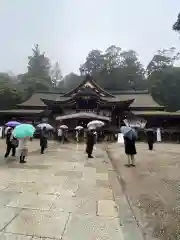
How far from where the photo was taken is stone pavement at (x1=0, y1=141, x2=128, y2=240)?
3.90 meters

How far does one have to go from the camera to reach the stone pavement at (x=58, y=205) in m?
3.90

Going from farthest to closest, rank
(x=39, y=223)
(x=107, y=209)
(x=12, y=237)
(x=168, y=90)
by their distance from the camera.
Answer: (x=168, y=90)
(x=107, y=209)
(x=39, y=223)
(x=12, y=237)

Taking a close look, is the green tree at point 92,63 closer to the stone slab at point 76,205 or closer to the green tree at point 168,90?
the green tree at point 168,90

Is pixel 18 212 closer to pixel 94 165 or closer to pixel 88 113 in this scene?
pixel 94 165

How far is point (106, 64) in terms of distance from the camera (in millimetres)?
73688

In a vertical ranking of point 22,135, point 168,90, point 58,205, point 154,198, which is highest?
point 168,90

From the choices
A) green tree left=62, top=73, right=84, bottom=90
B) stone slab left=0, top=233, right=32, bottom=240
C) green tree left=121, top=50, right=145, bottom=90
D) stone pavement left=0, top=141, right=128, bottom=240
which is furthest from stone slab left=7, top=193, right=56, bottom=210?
green tree left=62, top=73, right=84, bottom=90

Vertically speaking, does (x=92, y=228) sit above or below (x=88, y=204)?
above

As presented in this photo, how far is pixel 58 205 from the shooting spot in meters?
5.17

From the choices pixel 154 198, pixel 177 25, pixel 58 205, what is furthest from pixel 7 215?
pixel 177 25

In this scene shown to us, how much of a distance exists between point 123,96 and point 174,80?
64.7 ft

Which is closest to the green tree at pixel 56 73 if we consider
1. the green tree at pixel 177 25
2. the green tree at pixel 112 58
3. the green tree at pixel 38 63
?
the green tree at pixel 38 63

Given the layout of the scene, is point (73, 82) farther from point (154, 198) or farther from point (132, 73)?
point (154, 198)

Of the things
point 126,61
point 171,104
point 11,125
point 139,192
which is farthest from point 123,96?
point 126,61
